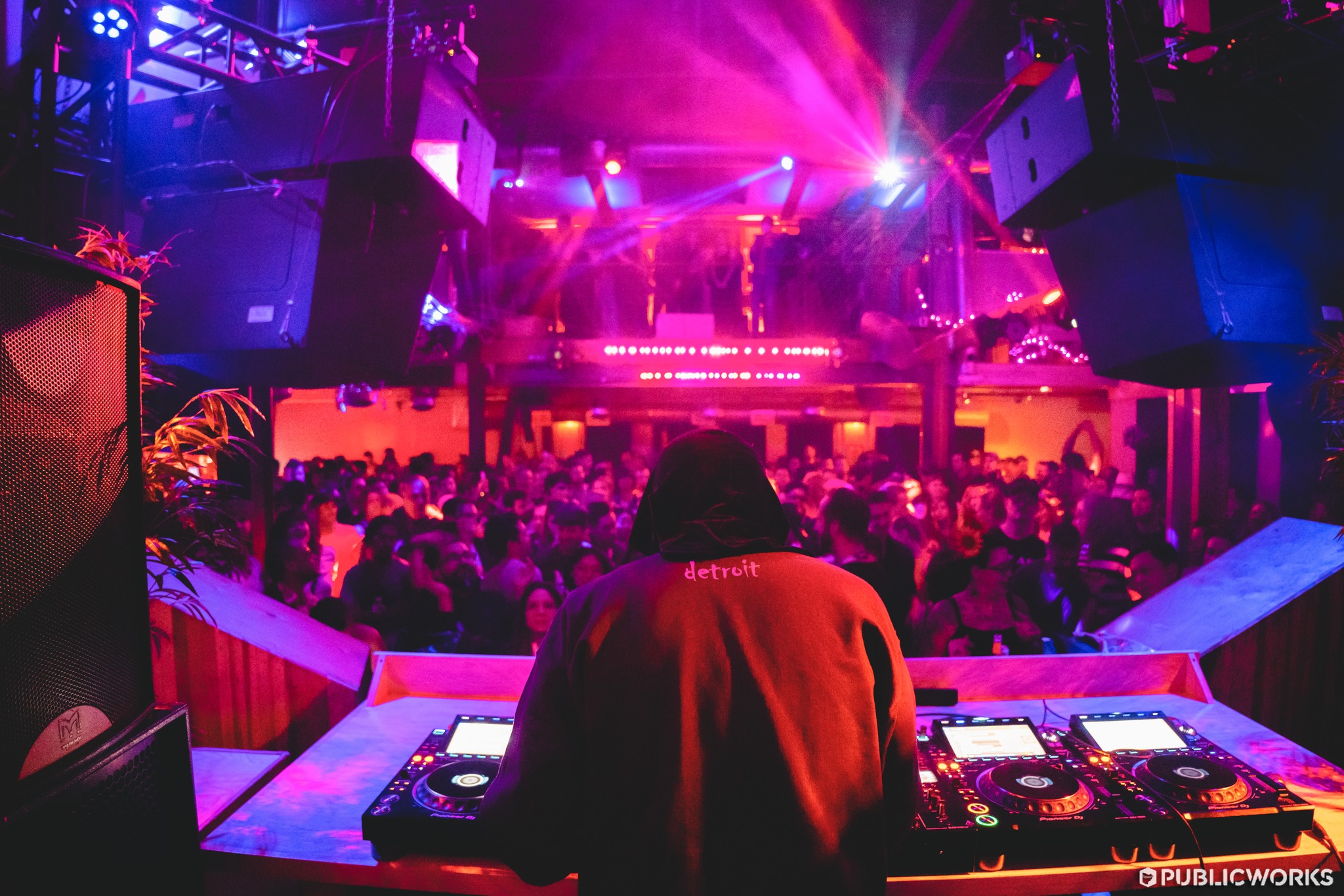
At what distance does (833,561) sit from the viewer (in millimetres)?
3500

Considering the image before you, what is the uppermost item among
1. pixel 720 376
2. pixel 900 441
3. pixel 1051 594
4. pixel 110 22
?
pixel 110 22

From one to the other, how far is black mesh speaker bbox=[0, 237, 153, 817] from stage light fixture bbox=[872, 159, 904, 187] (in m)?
6.13

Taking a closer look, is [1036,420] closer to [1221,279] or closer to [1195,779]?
[1221,279]

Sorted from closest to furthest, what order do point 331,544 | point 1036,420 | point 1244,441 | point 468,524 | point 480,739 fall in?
point 480,739
point 468,524
point 331,544
point 1244,441
point 1036,420

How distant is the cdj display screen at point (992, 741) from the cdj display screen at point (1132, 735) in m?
0.19

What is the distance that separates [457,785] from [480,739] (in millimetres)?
178

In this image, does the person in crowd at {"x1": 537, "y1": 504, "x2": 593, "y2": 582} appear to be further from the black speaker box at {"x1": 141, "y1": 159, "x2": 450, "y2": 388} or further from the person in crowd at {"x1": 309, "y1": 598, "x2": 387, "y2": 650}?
the black speaker box at {"x1": 141, "y1": 159, "x2": 450, "y2": 388}

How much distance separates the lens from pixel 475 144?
10.3ft

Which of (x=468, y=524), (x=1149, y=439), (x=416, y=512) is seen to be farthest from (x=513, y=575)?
(x=1149, y=439)

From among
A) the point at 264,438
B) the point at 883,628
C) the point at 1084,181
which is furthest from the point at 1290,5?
the point at 264,438

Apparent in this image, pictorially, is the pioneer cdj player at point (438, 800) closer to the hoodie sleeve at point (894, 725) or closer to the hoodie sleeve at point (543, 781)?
the hoodie sleeve at point (543, 781)

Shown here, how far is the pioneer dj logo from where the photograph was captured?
0.81 m

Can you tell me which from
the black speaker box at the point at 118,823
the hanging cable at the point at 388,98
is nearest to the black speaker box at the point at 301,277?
the hanging cable at the point at 388,98

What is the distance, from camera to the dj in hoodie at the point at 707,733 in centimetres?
101
